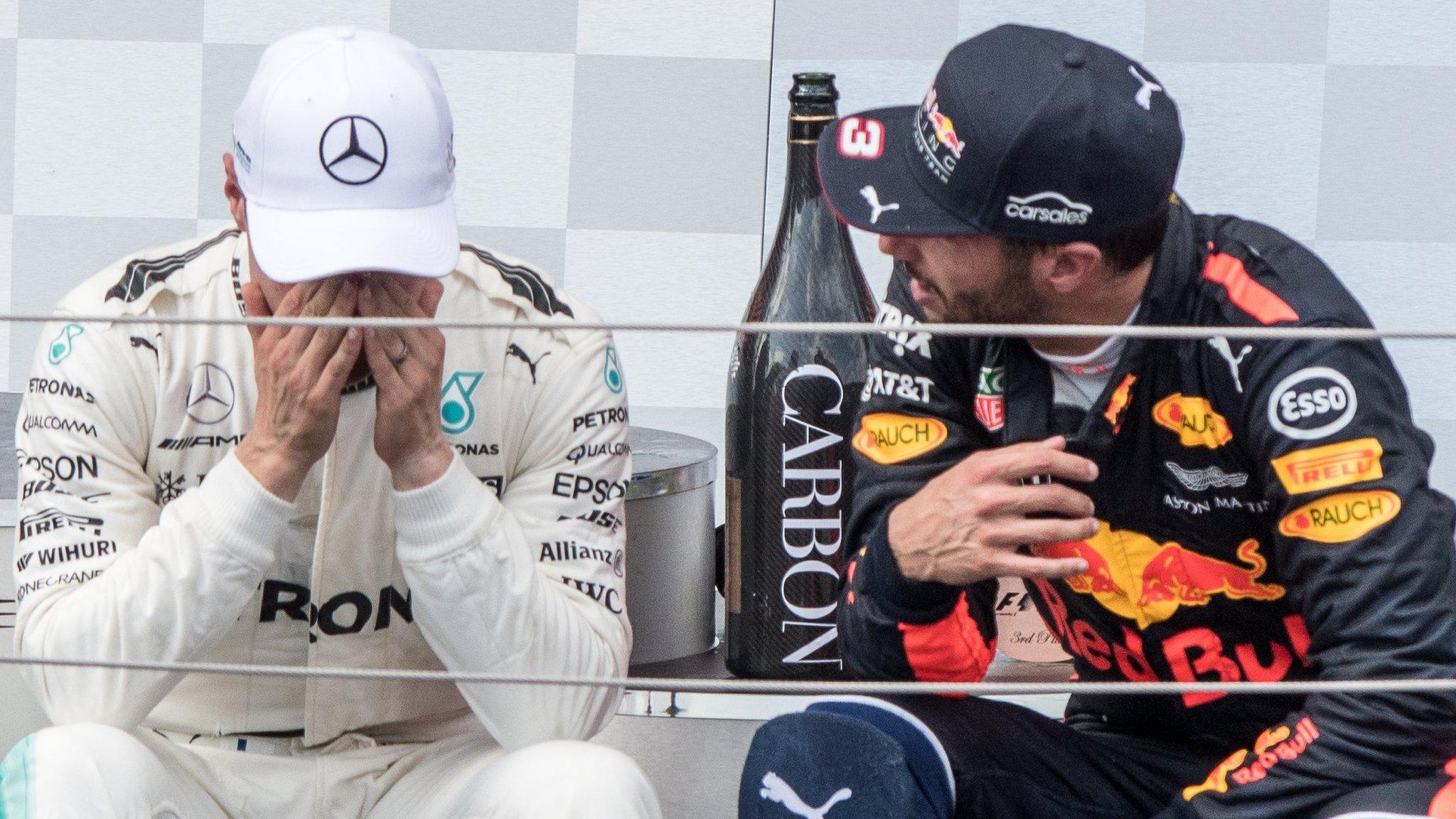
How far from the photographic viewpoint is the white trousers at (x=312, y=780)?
35.0 inches

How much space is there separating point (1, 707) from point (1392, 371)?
942mm

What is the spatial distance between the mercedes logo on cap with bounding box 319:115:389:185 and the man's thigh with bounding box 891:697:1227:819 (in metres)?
0.45

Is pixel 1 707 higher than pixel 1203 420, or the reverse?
pixel 1203 420

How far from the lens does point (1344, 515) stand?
2.89 feet

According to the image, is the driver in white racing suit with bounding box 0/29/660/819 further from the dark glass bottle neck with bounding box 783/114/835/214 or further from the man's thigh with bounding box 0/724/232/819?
the dark glass bottle neck with bounding box 783/114/835/214

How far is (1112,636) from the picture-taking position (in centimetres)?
103

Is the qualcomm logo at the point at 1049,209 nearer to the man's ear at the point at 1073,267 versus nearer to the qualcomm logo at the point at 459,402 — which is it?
the man's ear at the point at 1073,267

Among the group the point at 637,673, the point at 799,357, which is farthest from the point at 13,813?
the point at 799,357

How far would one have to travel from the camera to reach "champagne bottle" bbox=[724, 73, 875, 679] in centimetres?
119

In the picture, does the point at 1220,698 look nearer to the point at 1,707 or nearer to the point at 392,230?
the point at 392,230

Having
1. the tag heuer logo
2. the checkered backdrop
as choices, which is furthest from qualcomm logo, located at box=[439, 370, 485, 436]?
the checkered backdrop

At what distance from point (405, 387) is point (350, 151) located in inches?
5.5

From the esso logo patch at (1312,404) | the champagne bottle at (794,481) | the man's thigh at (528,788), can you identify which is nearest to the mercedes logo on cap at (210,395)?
the man's thigh at (528,788)

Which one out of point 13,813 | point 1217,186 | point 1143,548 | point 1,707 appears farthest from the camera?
point 1217,186
